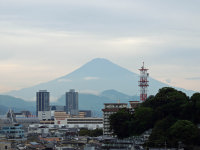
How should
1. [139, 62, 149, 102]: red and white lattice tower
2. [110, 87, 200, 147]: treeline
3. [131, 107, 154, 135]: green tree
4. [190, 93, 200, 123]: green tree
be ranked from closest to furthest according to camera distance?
[110, 87, 200, 147]: treeline < [190, 93, 200, 123]: green tree < [131, 107, 154, 135]: green tree < [139, 62, 149, 102]: red and white lattice tower

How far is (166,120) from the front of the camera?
74188mm

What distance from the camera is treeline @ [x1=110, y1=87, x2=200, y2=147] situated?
213 feet

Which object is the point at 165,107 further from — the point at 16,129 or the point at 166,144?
the point at 16,129

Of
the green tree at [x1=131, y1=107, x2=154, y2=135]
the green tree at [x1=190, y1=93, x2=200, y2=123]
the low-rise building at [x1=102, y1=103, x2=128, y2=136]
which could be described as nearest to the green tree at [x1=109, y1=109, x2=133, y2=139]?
the green tree at [x1=131, y1=107, x2=154, y2=135]

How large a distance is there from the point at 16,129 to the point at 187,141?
2070 inches

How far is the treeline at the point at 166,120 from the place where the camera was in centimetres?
6500

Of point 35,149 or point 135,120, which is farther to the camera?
point 135,120

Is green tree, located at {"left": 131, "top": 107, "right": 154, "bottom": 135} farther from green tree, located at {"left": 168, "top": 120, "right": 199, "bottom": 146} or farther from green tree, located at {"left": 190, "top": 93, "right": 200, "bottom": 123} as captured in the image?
green tree, located at {"left": 168, "top": 120, "right": 199, "bottom": 146}

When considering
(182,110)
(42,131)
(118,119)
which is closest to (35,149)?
(118,119)

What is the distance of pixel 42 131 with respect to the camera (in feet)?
471

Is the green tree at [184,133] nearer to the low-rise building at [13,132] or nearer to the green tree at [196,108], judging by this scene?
the green tree at [196,108]

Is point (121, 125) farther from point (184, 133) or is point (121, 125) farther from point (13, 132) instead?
point (13, 132)

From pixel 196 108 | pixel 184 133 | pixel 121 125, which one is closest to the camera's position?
pixel 184 133

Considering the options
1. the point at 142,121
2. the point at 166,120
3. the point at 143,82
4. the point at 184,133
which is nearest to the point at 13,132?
the point at 143,82
